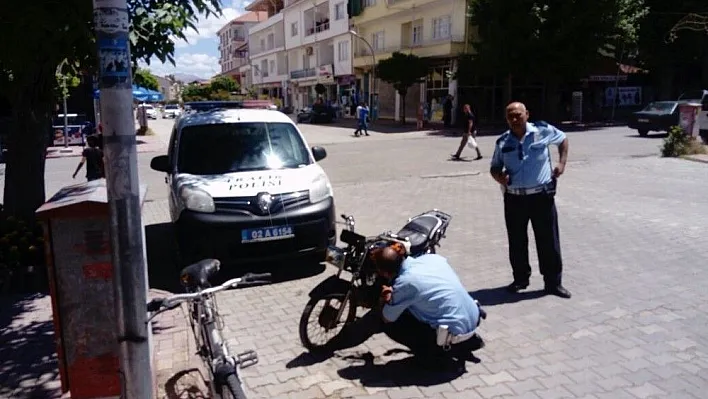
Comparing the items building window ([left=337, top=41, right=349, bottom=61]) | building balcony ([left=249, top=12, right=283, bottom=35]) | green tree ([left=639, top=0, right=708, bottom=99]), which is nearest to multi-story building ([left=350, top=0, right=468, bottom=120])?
building window ([left=337, top=41, right=349, bottom=61])

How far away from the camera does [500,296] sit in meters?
5.70

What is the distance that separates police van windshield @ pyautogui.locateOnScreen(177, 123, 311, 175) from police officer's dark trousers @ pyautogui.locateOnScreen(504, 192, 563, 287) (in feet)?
8.94

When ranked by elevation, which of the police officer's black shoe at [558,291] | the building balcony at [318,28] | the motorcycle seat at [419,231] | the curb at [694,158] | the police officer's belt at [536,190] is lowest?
the police officer's black shoe at [558,291]

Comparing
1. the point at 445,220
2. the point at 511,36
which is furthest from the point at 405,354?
the point at 511,36

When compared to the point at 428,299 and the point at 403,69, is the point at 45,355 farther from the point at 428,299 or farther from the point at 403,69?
the point at 403,69

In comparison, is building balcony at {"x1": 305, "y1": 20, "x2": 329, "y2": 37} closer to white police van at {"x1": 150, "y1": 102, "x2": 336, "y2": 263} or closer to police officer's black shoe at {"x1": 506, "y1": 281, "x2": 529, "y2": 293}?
white police van at {"x1": 150, "y1": 102, "x2": 336, "y2": 263}

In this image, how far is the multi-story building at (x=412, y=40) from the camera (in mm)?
33562

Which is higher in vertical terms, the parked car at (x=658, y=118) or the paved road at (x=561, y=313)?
the parked car at (x=658, y=118)

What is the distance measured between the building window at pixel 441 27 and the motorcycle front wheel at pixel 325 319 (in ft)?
104

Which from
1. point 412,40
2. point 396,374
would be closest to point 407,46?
point 412,40

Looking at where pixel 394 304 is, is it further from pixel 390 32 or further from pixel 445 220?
pixel 390 32

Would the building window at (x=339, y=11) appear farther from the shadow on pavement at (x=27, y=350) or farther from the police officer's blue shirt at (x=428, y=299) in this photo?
the police officer's blue shirt at (x=428, y=299)

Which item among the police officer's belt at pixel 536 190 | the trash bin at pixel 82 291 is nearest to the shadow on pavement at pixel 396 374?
the trash bin at pixel 82 291

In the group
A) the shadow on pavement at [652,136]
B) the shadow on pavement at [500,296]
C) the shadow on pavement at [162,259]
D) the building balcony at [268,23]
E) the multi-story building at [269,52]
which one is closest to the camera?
the shadow on pavement at [500,296]
